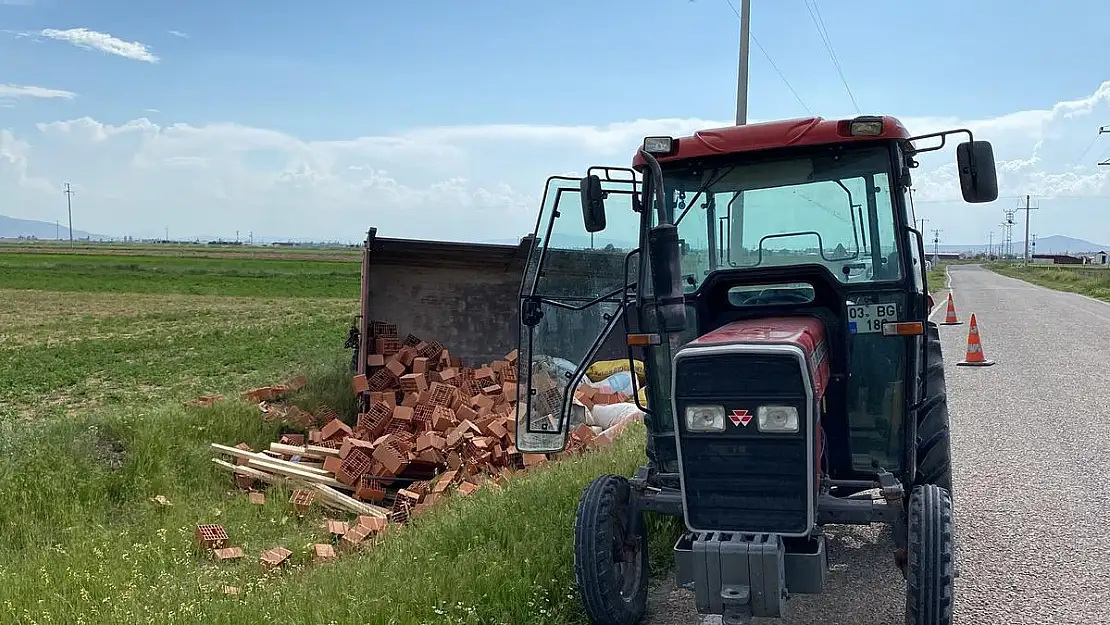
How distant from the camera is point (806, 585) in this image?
141 inches

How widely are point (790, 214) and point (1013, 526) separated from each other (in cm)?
273

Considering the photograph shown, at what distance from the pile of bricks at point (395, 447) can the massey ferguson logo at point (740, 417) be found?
3.26 meters

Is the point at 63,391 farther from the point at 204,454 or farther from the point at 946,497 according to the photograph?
the point at 946,497

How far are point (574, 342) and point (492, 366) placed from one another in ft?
15.0

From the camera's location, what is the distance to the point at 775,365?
3477mm

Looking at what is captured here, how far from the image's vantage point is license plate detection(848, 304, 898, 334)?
164 inches

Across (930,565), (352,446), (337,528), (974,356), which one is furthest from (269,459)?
(974,356)

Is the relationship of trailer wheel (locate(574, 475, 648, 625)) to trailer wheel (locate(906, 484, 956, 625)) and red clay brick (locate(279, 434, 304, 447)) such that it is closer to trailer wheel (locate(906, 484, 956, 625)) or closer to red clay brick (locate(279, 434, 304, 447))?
trailer wheel (locate(906, 484, 956, 625))

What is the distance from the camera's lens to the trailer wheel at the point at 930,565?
3.51 m

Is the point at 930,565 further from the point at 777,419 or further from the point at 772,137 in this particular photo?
the point at 772,137

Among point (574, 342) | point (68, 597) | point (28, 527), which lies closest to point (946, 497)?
point (574, 342)

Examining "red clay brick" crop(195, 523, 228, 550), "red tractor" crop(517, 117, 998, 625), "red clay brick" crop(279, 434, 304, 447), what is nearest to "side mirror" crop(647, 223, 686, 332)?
"red tractor" crop(517, 117, 998, 625)

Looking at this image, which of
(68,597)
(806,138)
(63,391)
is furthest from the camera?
(63,391)

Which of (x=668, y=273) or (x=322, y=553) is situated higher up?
(x=668, y=273)
